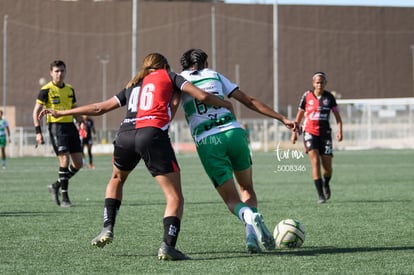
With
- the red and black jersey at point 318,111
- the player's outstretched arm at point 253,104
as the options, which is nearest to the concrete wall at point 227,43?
the red and black jersey at point 318,111

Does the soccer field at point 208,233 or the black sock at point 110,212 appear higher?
the black sock at point 110,212

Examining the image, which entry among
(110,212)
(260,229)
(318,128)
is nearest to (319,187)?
(318,128)

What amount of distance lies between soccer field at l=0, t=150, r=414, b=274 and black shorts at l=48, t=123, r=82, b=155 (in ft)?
3.24

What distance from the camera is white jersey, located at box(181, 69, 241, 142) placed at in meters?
8.44

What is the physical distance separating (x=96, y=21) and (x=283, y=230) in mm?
72617

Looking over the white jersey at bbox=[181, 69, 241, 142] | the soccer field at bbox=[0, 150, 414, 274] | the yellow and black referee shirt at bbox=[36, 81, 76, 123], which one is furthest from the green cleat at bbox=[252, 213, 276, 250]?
the yellow and black referee shirt at bbox=[36, 81, 76, 123]

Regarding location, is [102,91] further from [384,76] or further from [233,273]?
[233,273]

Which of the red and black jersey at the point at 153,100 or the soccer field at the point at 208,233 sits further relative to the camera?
the red and black jersey at the point at 153,100

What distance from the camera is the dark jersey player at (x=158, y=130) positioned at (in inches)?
314

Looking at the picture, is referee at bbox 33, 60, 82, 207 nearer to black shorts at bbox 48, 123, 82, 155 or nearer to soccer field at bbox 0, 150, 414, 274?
black shorts at bbox 48, 123, 82, 155

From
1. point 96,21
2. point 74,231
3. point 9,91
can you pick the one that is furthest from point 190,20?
point 74,231

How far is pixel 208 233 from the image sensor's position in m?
10.2

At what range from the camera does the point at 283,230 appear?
8914mm

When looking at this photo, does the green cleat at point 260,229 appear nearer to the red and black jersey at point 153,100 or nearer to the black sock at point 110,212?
the red and black jersey at point 153,100
